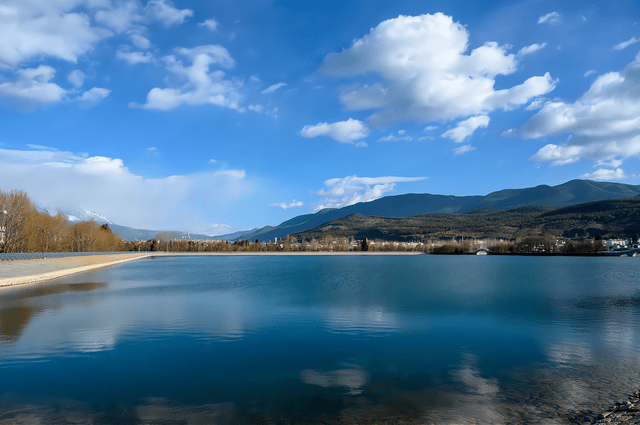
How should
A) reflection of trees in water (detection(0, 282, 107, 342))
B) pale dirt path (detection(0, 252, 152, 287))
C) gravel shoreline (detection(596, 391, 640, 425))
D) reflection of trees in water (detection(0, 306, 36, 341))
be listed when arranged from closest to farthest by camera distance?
1. gravel shoreline (detection(596, 391, 640, 425))
2. reflection of trees in water (detection(0, 306, 36, 341))
3. reflection of trees in water (detection(0, 282, 107, 342))
4. pale dirt path (detection(0, 252, 152, 287))

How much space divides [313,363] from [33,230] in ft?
219

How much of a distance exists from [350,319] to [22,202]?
6316 cm

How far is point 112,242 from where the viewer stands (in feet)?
348

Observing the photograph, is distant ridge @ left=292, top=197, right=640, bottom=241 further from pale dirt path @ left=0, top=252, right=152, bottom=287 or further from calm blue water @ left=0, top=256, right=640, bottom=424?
calm blue water @ left=0, top=256, right=640, bottom=424

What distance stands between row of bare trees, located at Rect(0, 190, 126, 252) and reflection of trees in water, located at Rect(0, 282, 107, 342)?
27188 mm

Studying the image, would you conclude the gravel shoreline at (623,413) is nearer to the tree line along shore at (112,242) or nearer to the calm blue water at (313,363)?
the calm blue water at (313,363)

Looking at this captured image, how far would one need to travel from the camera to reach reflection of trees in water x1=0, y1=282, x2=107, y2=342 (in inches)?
451

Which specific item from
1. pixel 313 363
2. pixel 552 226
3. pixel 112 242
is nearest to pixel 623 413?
pixel 313 363

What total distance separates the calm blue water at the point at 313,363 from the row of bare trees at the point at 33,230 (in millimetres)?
41006

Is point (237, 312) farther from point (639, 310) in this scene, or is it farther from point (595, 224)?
point (595, 224)

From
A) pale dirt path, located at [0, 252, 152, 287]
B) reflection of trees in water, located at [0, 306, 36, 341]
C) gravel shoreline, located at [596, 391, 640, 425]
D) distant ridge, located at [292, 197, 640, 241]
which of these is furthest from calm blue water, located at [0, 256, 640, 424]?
distant ridge, located at [292, 197, 640, 241]

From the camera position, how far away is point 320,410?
6.07 metres

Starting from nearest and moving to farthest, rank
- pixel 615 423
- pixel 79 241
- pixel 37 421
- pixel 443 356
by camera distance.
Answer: pixel 615 423
pixel 37 421
pixel 443 356
pixel 79 241

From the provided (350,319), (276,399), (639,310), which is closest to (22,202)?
(350,319)
